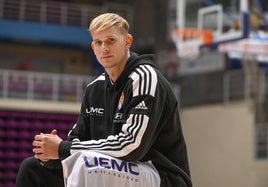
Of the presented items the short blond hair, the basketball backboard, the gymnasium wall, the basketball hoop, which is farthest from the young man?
the gymnasium wall

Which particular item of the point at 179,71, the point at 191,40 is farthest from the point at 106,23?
the point at 179,71

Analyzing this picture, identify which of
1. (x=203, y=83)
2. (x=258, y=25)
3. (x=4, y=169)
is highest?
(x=258, y=25)

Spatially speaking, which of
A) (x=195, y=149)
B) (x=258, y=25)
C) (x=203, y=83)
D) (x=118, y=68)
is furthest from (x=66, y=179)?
(x=203, y=83)

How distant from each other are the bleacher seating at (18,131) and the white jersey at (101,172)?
1224cm

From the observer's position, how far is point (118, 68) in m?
2.98

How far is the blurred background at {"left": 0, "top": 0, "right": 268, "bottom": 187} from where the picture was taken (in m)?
12.0

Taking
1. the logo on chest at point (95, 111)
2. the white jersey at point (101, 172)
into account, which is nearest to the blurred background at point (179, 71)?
the logo on chest at point (95, 111)

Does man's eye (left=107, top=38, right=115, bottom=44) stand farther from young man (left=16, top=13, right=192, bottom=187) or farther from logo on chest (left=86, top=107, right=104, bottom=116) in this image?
logo on chest (left=86, top=107, right=104, bottom=116)

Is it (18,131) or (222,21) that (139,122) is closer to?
(222,21)

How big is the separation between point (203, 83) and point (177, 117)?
599 inches

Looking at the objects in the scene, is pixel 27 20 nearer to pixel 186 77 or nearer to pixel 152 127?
pixel 186 77

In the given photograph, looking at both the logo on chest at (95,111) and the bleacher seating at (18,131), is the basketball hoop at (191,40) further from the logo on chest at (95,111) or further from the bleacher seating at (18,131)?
the logo on chest at (95,111)

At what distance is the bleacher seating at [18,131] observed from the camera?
48.5 feet

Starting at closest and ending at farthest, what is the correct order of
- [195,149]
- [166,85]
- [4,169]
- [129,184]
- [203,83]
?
[129,184] < [166,85] < [4,169] < [195,149] < [203,83]
